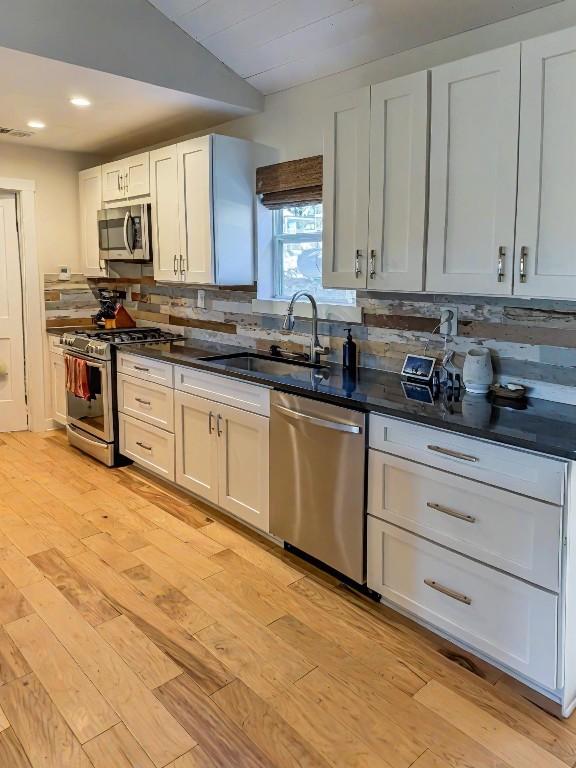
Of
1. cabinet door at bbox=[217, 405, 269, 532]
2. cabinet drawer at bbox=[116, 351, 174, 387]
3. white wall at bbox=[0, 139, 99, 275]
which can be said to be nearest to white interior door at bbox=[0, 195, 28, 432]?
white wall at bbox=[0, 139, 99, 275]

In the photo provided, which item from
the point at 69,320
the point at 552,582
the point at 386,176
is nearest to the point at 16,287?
the point at 69,320

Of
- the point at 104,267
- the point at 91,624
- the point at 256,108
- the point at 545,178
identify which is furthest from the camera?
the point at 104,267

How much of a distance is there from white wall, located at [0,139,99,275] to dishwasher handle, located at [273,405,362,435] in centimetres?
325

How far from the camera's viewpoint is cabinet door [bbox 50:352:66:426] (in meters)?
5.02

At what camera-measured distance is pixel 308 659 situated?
2.27 metres

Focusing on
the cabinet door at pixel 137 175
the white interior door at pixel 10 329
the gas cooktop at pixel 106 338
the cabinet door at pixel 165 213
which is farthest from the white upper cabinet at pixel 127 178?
the gas cooktop at pixel 106 338

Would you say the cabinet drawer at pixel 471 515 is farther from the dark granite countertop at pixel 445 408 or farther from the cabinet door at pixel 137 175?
the cabinet door at pixel 137 175

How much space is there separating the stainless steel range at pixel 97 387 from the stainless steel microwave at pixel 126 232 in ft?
1.99

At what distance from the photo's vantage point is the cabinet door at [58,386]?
502 centimetres

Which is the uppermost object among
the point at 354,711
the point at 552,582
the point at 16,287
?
the point at 16,287

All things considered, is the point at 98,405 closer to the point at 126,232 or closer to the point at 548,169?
the point at 126,232

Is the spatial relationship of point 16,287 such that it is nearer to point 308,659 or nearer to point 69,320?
point 69,320

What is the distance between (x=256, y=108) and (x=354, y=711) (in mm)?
3325

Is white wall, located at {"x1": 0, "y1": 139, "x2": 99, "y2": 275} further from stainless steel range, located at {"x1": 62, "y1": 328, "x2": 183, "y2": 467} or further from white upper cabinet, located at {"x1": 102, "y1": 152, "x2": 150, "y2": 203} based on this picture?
stainless steel range, located at {"x1": 62, "y1": 328, "x2": 183, "y2": 467}
